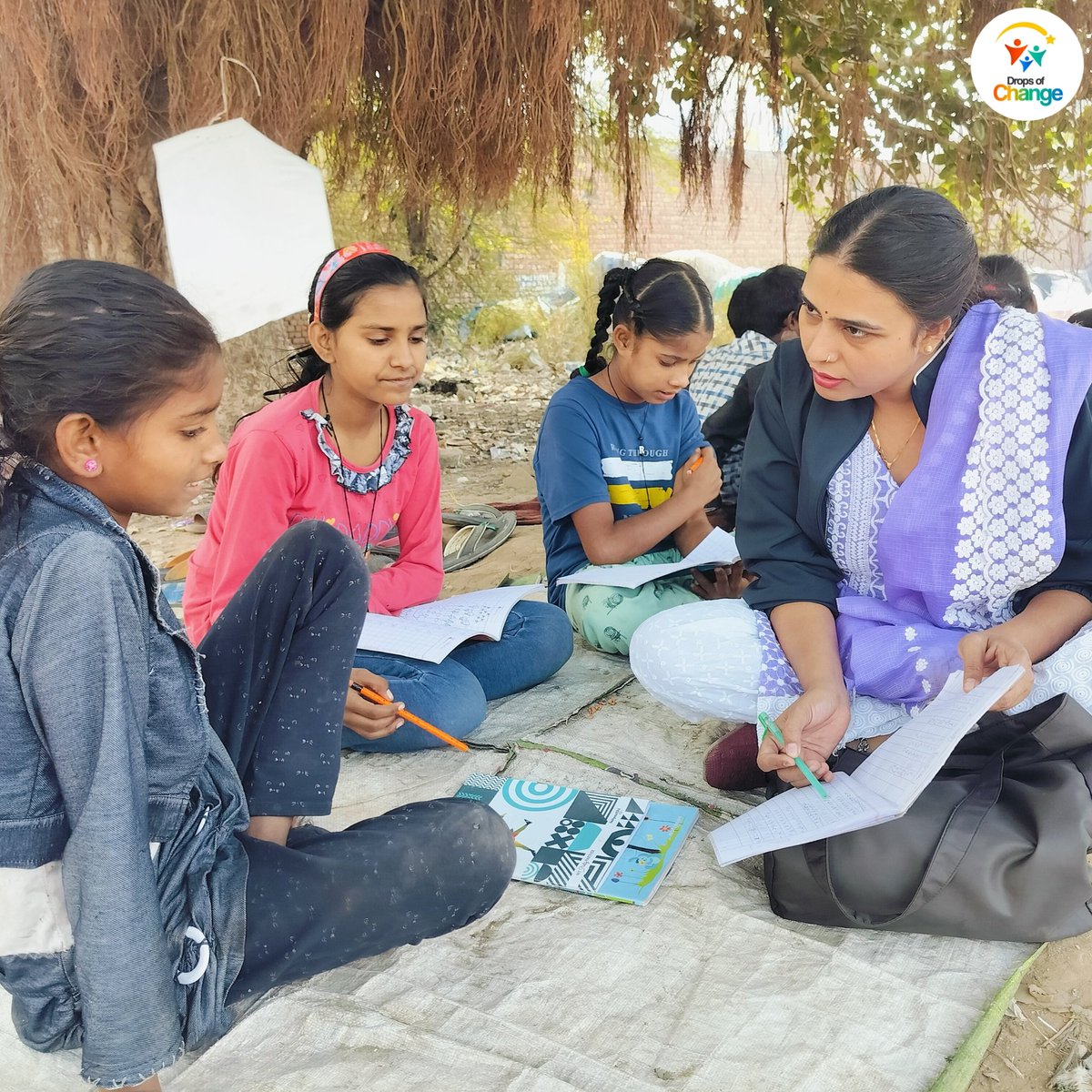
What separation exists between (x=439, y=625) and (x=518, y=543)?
1538mm

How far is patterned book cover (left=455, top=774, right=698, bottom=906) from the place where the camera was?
1.59 m

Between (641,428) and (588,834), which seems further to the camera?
(641,428)

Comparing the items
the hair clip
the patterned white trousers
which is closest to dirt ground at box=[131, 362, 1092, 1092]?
the patterned white trousers

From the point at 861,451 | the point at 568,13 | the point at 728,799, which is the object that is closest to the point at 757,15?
the point at 568,13

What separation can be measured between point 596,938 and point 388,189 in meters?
3.39

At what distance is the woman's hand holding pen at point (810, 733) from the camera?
1.53 metres

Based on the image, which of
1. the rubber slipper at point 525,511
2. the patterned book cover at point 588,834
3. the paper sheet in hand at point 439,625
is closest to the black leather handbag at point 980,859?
the patterned book cover at point 588,834

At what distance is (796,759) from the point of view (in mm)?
1496

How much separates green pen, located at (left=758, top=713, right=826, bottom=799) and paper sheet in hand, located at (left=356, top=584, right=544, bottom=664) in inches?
28.0

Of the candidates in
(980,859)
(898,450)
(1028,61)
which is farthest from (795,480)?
(1028,61)

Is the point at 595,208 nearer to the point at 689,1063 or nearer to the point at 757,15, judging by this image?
the point at 757,15

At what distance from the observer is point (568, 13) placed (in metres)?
2.93

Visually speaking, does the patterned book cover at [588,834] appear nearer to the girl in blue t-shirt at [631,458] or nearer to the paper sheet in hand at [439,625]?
the paper sheet in hand at [439,625]

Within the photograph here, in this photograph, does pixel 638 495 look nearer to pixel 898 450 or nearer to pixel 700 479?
pixel 700 479
